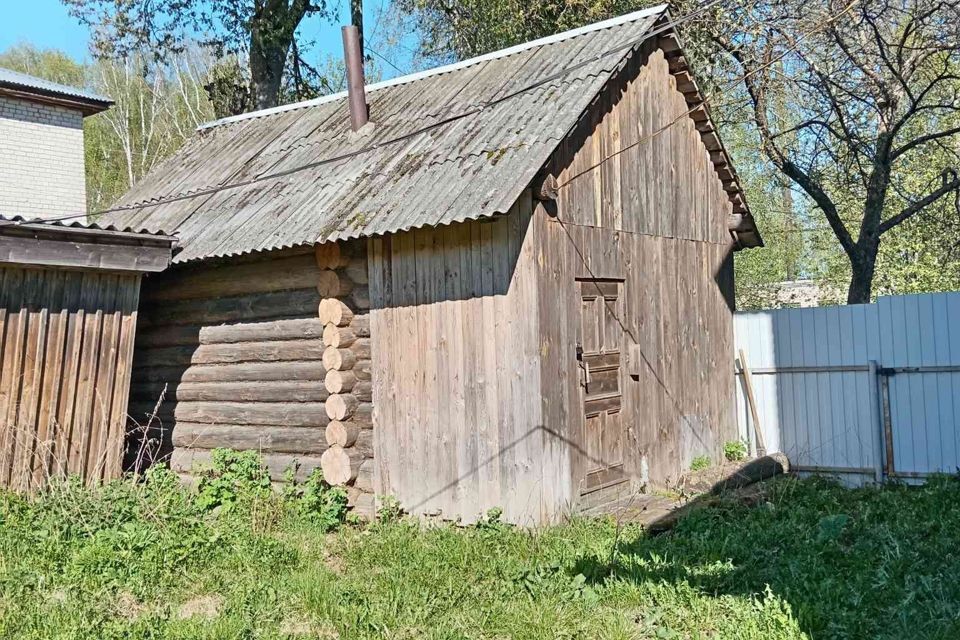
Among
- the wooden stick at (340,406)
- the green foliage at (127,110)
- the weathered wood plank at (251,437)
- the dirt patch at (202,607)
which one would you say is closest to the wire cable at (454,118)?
the wooden stick at (340,406)

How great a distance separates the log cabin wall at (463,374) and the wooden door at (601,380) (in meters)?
0.65

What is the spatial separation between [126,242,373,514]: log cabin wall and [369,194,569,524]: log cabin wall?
1.07ft

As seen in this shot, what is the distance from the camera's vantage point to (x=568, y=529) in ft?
25.1

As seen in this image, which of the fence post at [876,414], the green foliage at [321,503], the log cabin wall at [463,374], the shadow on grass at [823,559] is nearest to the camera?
the shadow on grass at [823,559]

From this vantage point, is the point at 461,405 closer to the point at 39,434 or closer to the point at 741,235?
the point at 39,434

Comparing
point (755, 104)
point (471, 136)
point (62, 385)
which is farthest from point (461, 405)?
point (755, 104)

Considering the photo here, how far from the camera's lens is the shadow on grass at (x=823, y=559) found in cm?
543

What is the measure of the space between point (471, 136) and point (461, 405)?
8.64 ft

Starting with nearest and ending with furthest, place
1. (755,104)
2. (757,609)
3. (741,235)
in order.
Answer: (757,609), (741,235), (755,104)

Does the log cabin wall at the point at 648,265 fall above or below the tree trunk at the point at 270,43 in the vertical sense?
below

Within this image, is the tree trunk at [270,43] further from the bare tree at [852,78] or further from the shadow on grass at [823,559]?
the shadow on grass at [823,559]

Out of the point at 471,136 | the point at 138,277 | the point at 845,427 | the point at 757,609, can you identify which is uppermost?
the point at 471,136

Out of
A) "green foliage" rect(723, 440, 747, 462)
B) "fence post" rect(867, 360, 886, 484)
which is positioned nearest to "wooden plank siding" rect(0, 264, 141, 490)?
"green foliage" rect(723, 440, 747, 462)

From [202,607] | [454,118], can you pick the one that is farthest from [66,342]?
[454,118]
